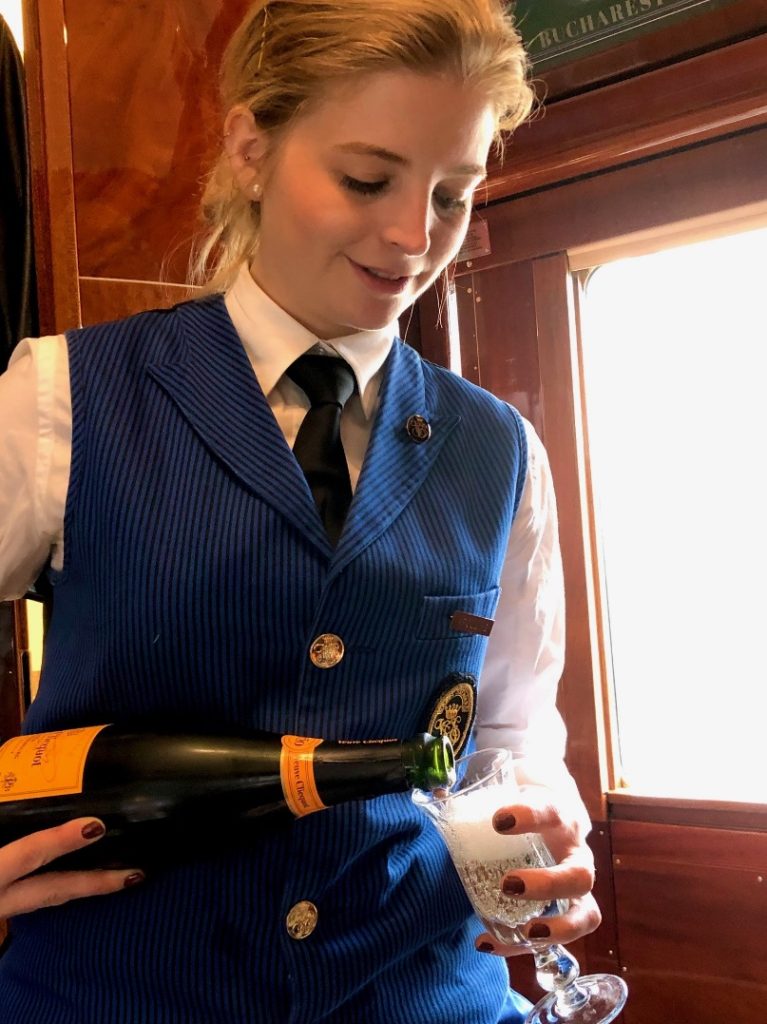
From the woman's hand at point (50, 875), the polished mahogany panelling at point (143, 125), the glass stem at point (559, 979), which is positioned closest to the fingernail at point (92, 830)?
the woman's hand at point (50, 875)

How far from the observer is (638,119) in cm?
147

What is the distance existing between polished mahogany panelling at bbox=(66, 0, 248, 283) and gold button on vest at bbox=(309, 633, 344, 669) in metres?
0.79

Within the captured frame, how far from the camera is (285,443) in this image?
915 mm

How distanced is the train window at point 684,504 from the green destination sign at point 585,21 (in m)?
0.34

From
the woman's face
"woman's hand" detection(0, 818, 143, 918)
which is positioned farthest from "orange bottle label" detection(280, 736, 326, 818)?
the woman's face

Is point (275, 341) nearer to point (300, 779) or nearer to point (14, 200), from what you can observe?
point (300, 779)

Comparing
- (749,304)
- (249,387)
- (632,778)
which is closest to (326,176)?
(249,387)

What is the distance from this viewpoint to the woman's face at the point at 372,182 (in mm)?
886

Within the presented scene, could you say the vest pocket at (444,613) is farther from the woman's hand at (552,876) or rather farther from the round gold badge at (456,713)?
the woman's hand at (552,876)

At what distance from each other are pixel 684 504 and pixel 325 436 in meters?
0.89

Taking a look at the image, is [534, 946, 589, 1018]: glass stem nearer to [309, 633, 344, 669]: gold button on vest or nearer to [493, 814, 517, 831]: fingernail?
[493, 814, 517, 831]: fingernail

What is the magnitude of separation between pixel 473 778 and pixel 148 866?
315 mm

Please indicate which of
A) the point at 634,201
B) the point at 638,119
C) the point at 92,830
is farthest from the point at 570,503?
the point at 92,830

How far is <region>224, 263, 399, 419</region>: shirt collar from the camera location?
3.26ft
